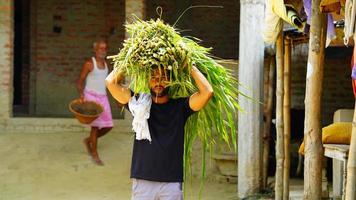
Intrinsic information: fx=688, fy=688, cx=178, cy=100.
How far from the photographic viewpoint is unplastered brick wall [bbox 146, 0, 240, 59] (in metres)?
13.3

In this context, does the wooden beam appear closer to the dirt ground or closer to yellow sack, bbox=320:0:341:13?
the dirt ground

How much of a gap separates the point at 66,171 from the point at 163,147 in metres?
5.79

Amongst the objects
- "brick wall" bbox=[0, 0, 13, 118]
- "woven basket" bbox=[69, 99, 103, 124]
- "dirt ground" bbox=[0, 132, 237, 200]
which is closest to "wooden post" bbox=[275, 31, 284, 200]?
"dirt ground" bbox=[0, 132, 237, 200]

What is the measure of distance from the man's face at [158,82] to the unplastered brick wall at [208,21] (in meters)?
9.09

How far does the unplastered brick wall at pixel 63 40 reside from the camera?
13445mm

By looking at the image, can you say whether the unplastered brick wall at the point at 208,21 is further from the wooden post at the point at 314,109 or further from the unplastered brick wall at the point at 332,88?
the wooden post at the point at 314,109

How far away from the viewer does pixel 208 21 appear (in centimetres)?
1339

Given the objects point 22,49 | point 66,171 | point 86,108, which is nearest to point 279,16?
point 86,108

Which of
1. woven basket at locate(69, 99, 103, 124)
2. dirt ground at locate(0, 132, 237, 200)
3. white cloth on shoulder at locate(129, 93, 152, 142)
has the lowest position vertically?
dirt ground at locate(0, 132, 237, 200)

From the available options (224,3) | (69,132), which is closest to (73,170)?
(69,132)

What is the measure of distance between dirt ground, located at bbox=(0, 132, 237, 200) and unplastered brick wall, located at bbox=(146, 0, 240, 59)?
3265mm

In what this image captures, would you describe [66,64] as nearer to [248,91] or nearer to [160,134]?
[248,91]

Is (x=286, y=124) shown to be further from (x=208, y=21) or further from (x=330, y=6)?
(x=208, y=21)

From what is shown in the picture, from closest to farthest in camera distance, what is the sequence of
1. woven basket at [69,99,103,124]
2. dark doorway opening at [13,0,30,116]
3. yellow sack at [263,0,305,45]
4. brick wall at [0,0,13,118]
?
yellow sack at [263,0,305,45] → woven basket at [69,99,103,124] → brick wall at [0,0,13,118] → dark doorway opening at [13,0,30,116]
